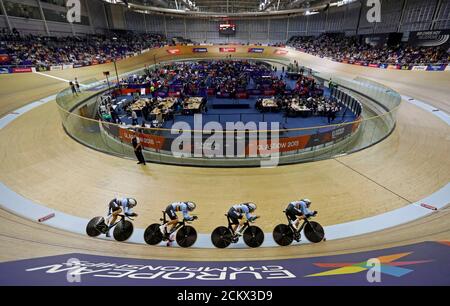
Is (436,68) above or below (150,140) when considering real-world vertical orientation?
above

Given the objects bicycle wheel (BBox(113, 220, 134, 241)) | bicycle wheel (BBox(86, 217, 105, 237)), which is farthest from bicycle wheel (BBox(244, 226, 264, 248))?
bicycle wheel (BBox(86, 217, 105, 237))

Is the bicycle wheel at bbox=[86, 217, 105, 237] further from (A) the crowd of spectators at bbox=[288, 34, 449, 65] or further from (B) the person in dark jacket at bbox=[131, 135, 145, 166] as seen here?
(A) the crowd of spectators at bbox=[288, 34, 449, 65]

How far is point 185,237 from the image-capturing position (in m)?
4.32

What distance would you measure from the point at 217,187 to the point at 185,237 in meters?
2.14

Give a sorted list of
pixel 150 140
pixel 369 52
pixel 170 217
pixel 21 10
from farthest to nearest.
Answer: pixel 369 52
pixel 21 10
pixel 150 140
pixel 170 217

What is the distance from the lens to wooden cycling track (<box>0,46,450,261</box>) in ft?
14.0

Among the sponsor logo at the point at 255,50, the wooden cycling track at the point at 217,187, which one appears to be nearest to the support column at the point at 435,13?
the wooden cycling track at the point at 217,187

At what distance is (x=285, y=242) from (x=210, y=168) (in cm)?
356

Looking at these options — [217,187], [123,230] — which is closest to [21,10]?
[217,187]

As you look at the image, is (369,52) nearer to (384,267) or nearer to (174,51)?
(174,51)

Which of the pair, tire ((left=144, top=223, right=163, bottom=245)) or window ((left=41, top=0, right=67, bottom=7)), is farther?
window ((left=41, top=0, right=67, bottom=7))

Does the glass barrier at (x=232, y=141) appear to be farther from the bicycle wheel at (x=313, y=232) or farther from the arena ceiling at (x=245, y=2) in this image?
the arena ceiling at (x=245, y=2)

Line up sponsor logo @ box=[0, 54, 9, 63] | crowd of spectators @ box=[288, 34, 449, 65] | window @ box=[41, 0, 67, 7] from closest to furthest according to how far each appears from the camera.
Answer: sponsor logo @ box=[0, 54, 9, 63] → crowd of spectators @ box=[288, 34, 449, 65] → window @ box=[41, 0, 67, 7]

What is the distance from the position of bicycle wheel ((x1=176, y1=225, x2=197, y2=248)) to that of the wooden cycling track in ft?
0.48
